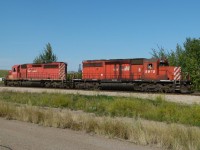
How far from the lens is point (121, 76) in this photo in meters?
37.7

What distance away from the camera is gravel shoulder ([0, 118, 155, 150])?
9352 mm

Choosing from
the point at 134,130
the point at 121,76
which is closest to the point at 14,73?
the point at 121,76

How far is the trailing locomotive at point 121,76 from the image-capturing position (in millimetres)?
33750

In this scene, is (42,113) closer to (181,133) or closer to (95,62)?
(181,133)

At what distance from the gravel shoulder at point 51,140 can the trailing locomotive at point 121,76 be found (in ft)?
72.7

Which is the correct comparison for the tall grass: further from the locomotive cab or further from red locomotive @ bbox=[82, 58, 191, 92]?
the locomotive cab

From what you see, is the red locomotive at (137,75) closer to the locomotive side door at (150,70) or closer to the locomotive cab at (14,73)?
the locomotive side door at (150,70)

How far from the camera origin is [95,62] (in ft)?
131

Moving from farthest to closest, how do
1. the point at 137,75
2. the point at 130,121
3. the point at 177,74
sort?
the point at 137,75, the point at 177,74, the point at 130,121

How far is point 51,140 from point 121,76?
27.7 metres

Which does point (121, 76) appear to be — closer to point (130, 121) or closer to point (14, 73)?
point (14, 73)

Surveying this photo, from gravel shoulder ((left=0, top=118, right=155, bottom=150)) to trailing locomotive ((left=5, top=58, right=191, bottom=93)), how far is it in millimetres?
22165

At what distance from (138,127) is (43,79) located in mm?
35184

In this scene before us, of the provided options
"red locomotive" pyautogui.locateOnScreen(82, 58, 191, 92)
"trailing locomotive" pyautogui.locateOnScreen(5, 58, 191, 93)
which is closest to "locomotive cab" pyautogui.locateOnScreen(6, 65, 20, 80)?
"trailing locomotive" pyautogui.locateOnScreen(5, 58, 191, 93)
